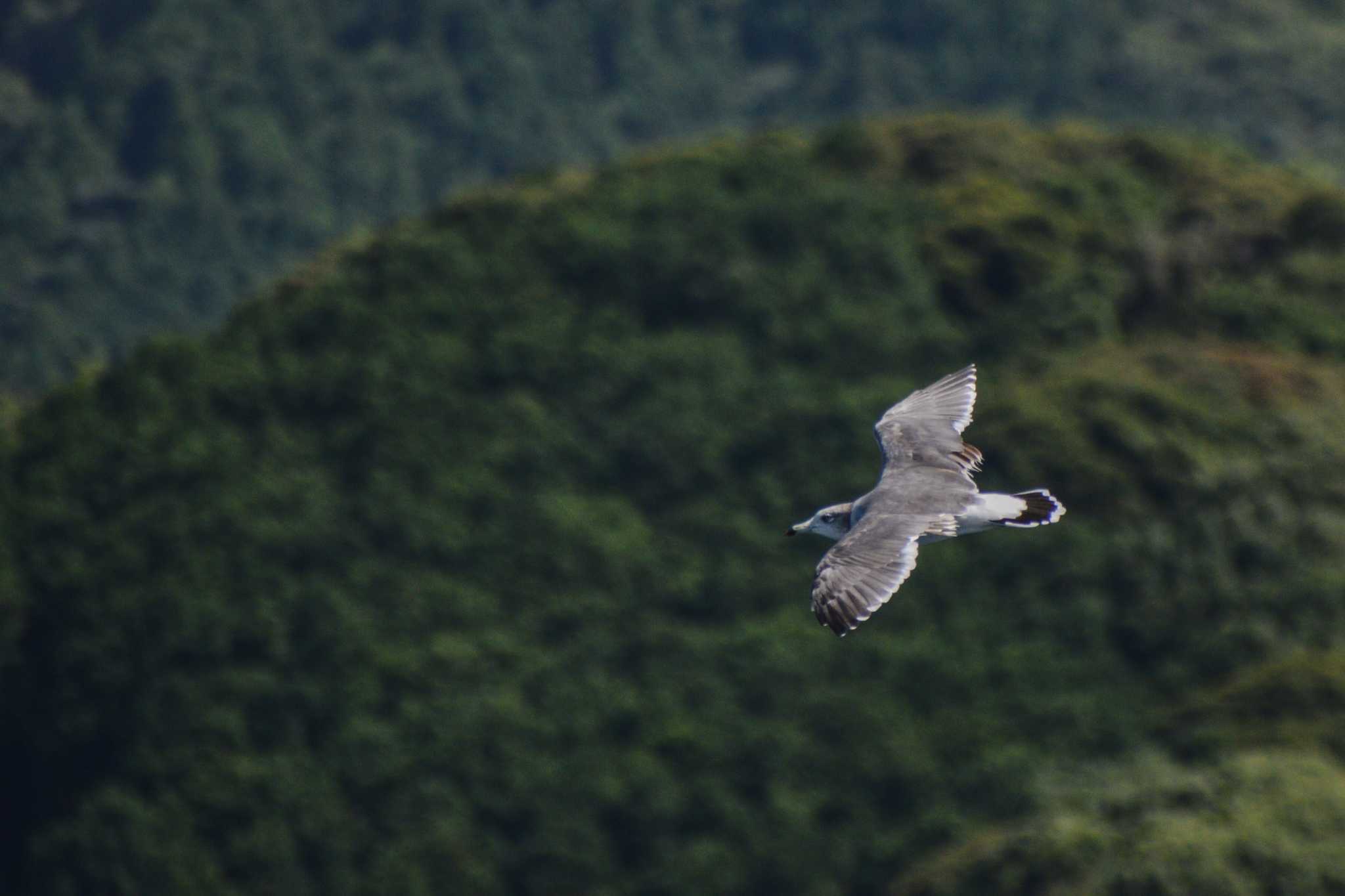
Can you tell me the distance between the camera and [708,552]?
147ft

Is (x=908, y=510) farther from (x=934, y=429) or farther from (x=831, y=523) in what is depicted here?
(x=934, y=429)

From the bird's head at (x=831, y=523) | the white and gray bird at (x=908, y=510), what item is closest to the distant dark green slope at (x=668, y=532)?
the white and gray bird at (x=908, y=510)

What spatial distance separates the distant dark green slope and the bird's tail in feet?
54.5


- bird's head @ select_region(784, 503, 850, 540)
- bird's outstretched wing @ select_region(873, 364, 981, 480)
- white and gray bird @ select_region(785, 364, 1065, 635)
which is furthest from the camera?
bird's outstretched wing @ select_region(873, 364, 981, 480)

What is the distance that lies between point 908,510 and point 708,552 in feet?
82.3

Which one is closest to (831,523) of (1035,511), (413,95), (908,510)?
(908,510)

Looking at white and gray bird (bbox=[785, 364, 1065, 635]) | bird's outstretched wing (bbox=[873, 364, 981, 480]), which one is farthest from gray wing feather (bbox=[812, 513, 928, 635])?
bird's outstretched wing (bbox=[873, 364, 981, 480])

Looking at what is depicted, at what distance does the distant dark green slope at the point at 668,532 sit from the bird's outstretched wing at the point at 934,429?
48.6 ft

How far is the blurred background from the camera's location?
40.3 metres

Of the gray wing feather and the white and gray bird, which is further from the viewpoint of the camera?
the white and gray bird

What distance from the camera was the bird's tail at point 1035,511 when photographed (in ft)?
64.7

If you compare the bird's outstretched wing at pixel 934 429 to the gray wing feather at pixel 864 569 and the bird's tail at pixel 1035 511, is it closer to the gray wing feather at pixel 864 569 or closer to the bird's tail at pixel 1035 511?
the bird's tail at pixel 1035 511

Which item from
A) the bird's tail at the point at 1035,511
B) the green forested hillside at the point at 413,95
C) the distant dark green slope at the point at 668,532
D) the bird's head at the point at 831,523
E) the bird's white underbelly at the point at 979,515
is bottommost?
the green forested hillside at the point at 413,95

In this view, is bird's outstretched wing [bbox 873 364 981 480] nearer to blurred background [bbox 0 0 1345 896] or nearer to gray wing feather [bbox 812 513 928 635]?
gray wing feather [bbox 812 513 928 635]
